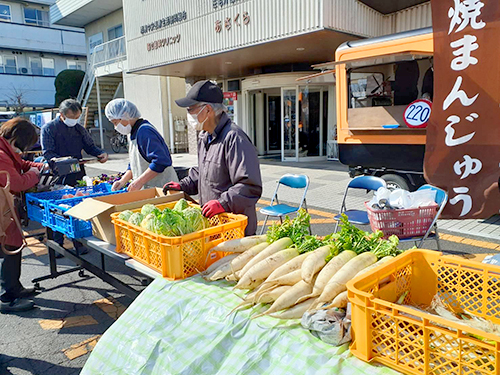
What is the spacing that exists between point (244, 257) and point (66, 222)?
172cm

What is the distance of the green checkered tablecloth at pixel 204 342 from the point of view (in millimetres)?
1567

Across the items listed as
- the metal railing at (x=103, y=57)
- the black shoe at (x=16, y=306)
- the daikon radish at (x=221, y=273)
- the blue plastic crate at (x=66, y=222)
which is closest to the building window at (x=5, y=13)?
the metal railing at (x=103, y=57)

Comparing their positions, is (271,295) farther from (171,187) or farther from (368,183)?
(368,183)

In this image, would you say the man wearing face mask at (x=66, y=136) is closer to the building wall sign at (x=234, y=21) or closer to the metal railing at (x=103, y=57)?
the building wall sign at (x=234, y=21)

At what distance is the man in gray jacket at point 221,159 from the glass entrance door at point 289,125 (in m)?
11.1

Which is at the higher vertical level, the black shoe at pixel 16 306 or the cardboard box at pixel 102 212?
the cardboard box at pixel 102 212

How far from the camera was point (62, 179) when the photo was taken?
4.84 meters

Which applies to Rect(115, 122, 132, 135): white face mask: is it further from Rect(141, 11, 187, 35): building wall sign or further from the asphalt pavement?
Rect(141, 11, 187, 35): building wall sign

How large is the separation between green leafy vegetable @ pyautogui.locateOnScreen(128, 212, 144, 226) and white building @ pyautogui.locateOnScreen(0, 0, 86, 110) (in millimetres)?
30679

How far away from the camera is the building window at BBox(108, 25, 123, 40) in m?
23.1

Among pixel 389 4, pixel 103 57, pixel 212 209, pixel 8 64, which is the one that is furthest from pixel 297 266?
pixel 8 64

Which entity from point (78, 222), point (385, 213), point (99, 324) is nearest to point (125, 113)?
point (78, 222)

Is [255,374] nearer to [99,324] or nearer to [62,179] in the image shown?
[99,324]

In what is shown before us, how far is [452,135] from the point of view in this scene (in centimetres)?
264
